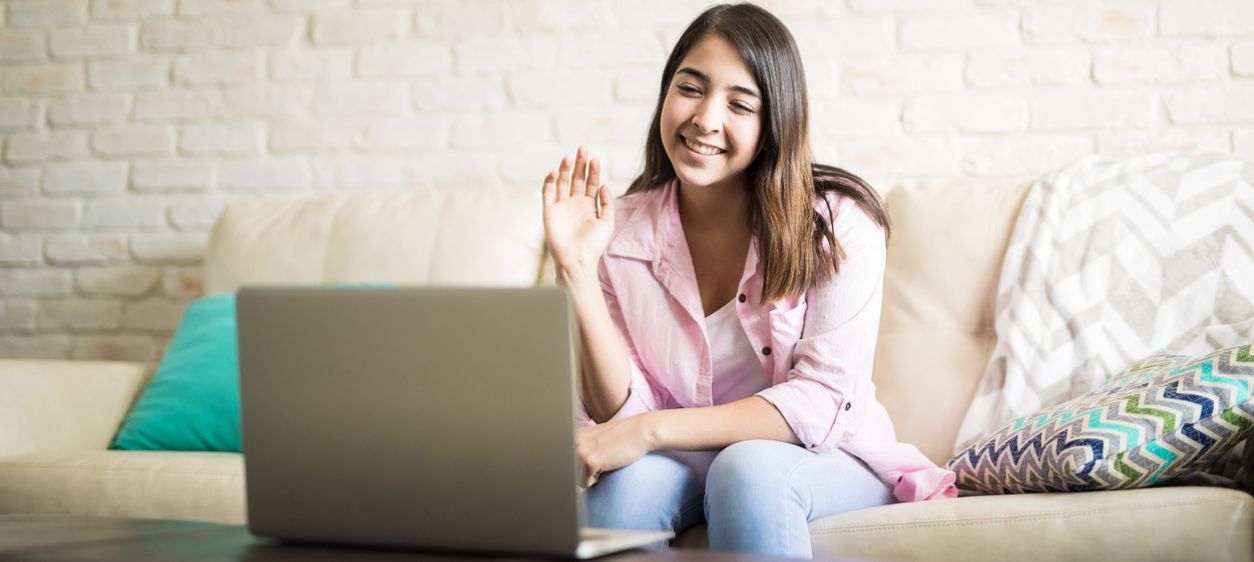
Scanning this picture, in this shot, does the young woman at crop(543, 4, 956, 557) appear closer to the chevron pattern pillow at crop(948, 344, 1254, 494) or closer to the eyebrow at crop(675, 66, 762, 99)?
the eyebrow at crop(675, 66, 762, 99)

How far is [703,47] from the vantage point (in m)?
1.53

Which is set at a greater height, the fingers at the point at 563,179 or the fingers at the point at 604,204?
the fingers at the point at 563,179

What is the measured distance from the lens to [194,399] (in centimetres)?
198

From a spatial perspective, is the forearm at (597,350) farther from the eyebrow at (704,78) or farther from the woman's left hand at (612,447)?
the eyebrow at (704,78)

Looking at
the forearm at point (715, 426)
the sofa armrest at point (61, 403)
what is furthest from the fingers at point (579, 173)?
the sofa armrest at point (61, 403)

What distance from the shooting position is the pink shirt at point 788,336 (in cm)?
144

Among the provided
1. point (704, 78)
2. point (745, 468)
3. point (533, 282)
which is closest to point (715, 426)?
point (745, 468)

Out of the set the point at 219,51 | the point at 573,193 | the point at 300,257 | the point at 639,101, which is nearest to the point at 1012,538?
the point at 573,193

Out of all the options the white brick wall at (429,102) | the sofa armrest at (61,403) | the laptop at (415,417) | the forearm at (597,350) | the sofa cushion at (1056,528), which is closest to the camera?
the laptop at (415,417)

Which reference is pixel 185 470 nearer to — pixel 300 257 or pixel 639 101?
pixel 300 257

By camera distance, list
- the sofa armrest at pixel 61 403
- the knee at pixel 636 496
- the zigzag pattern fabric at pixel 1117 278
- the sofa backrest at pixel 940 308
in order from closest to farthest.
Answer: the knee at pixel 636 496 < the zigzag pattern fabric at pixel 1117 278 < the sofa backrest at pixel 940 308 < the sofa armrest at pixel 61 403

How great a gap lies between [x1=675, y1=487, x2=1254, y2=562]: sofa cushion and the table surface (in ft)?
1.66

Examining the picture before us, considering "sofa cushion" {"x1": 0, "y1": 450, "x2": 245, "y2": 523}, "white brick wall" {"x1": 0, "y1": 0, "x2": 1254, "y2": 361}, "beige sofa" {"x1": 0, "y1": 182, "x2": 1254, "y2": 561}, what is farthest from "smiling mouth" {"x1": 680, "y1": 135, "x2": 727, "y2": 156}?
"sofa cushion" {"x1": 0, "y1": 450, "x2": 245, "y2": 523}

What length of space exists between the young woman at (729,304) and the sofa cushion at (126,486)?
0.61 meters
